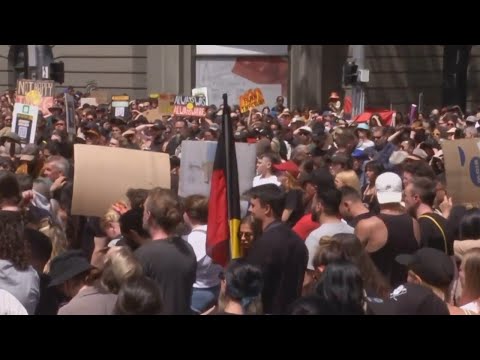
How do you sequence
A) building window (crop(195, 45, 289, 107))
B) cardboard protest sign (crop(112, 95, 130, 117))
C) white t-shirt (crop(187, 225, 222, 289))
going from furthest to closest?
1. building window (crop(195, 45, 289, 107))
2. cardboard protest sign (crop(112, 95, 130, 117))
3. white t-shirt (crop(187, 225, 222, 289))

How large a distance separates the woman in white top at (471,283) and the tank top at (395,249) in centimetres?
157

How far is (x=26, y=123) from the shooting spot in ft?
48.2

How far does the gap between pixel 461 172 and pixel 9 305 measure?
5371 mm

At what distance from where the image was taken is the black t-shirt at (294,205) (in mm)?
9297

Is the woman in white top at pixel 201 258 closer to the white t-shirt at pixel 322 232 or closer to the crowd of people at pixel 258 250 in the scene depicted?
the crowd of people at pixel 258 250

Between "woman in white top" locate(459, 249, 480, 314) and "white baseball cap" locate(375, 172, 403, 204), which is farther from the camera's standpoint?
"white baseball cap" locate(375, 172, 403, 204)

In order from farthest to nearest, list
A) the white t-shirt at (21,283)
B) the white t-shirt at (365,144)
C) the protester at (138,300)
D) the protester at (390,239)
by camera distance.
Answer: the white t-shirt at (365,144), the protester at (390,239), the white t-shirt at (21,283), the protester at (138,300)

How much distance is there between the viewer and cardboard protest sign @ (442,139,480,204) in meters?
9.63

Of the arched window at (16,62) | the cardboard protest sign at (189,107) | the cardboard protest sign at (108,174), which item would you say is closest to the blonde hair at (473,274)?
the cardboard protest sign at (108,174)

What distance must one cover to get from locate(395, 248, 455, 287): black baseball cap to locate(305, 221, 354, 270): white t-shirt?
4.97 ft

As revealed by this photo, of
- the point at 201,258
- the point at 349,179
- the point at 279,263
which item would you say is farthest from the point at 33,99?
the point at 279,263

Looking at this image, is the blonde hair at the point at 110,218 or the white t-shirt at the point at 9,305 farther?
the blonde hair at the point at 110,218

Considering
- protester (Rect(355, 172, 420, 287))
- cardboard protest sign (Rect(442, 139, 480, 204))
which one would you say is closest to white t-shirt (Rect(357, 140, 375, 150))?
cardboard protest sign (Rect(442, 139, 480, 204))

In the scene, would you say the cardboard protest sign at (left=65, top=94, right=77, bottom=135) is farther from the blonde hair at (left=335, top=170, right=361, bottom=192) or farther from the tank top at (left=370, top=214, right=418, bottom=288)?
the tank top at (left=370, top=214, right=418, bottom=288)
